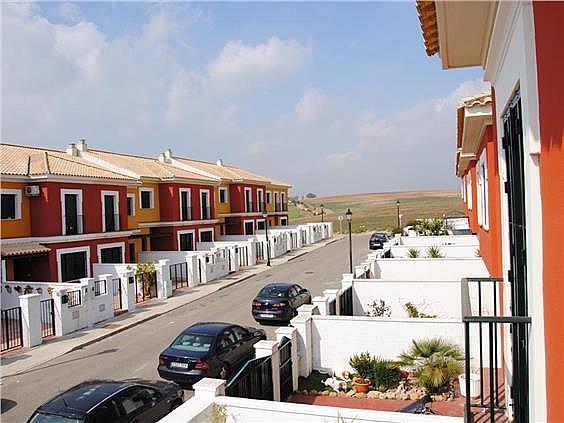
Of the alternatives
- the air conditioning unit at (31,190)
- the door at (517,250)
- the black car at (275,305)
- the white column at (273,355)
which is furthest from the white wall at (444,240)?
the air conditioning unit at (31,190)

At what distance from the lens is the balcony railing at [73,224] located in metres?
22.8

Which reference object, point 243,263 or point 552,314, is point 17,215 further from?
point 552,314

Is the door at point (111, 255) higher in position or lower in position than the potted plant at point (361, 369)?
higher

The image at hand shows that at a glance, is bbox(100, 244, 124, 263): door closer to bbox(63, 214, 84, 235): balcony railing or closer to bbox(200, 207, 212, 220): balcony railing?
bbox(63, 214, 84, 235): balcony railing

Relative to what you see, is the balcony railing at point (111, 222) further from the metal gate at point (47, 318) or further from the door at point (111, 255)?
the metal gate at point (47, 318)

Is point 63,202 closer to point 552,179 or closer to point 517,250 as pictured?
point 517,250

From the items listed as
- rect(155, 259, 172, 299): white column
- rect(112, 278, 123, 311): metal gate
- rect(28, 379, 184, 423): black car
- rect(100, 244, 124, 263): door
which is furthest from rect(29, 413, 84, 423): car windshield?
rect(100, 244, 124, 263): door

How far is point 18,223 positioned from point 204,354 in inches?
568

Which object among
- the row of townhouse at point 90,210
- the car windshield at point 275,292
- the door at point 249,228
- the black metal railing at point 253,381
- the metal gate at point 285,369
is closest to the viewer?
the black metal railing at point 253,381

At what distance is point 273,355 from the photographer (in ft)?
28.3

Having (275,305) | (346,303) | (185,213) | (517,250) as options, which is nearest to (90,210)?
(185,213)

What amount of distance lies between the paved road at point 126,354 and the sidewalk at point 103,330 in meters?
0.30

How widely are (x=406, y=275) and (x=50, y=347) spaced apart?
39.3 feet

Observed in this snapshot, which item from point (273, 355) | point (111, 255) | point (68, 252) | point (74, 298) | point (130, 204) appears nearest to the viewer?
point (273, 355)
